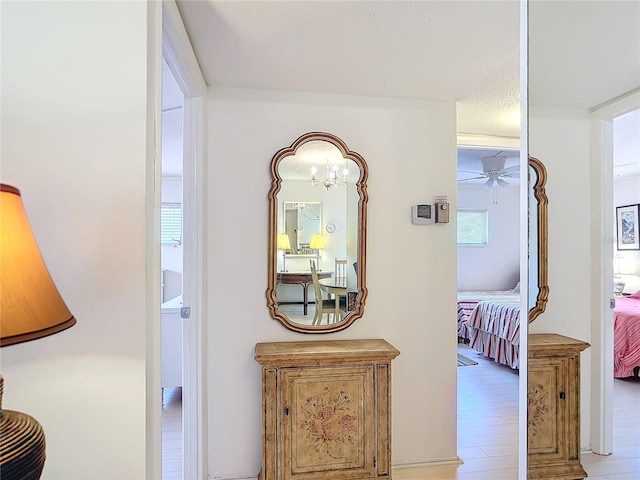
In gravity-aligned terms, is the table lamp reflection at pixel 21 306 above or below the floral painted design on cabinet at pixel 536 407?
above

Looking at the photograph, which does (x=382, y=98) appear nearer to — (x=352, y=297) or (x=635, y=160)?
(x=352, y=297)

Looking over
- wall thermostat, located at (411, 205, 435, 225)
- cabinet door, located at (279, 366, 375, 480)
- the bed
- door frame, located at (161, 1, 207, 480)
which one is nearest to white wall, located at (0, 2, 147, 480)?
door frame, located at (161, 1, 207, 480)

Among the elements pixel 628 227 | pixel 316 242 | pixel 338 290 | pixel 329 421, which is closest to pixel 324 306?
pixel 338 290

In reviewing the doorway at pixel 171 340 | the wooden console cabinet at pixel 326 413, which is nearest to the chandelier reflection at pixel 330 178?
the doorway at pixel 171 340

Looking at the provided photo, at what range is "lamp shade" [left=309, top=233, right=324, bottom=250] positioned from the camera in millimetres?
2400

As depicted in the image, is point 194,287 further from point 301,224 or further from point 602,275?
point 602,275

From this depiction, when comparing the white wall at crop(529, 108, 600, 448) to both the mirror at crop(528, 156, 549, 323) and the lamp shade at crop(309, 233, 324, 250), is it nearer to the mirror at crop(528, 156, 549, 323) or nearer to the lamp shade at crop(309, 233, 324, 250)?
the mirror at crop(528, 156, 549, 323)

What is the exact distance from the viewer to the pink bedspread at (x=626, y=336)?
0.78m

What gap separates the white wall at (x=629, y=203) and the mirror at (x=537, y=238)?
23 centimetres

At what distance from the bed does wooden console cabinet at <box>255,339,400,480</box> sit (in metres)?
2.32

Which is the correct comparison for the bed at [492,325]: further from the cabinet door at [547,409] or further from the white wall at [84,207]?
the white wall at [84,207]

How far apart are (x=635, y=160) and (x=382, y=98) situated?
74.2 inches

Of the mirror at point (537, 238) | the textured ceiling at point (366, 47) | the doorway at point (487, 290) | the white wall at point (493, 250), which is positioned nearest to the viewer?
the mirror at point (537, 238)

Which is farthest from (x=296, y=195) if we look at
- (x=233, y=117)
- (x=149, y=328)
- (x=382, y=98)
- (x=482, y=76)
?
(x=149, y=328)
